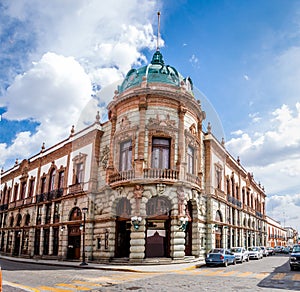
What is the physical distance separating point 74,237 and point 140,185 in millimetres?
9845

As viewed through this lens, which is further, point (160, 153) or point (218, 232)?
point (218, 232)

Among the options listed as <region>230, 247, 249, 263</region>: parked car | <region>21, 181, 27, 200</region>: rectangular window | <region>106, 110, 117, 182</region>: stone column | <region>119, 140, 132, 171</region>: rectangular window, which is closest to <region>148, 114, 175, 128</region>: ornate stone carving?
<region>119, 140, 132, 171</region>: rectangular window

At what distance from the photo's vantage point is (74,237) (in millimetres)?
29109

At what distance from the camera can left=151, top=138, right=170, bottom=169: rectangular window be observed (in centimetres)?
2497

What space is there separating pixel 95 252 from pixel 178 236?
7.27m

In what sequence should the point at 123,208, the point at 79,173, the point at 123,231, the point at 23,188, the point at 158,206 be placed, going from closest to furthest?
1. the point at 158,206
2. the point at 123,231
3. the point at 123,208
4. the point at 79,173
5. the point at 23,188

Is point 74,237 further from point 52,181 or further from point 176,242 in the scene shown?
point 176,242

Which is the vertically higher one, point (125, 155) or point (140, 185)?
point (125, 155)

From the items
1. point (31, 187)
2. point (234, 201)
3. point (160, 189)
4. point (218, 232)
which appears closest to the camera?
point (160, 189)

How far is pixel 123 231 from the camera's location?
82.6ft

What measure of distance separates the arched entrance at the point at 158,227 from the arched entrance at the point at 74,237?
8.00 m

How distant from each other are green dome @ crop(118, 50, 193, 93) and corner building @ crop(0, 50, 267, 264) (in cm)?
10

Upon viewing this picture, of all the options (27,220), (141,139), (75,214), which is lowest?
(27,220)

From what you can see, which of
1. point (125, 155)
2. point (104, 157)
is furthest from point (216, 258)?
point (104, 157)
